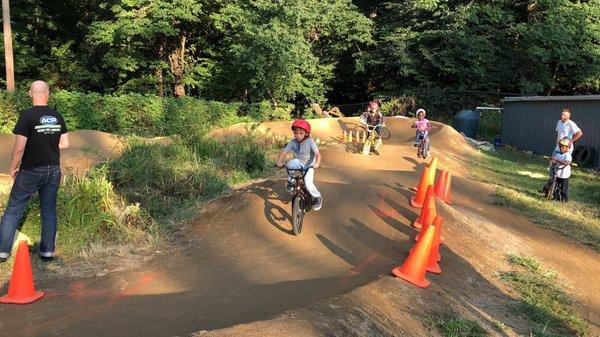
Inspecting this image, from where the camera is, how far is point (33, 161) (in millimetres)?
5918

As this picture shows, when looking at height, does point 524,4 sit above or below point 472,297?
above

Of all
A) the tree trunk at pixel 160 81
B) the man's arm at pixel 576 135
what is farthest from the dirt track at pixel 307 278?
the tree trunk at pixel 160 81

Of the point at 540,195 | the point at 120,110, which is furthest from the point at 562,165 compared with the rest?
the point at 120,110

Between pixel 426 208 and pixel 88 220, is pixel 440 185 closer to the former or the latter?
pixel 426 208

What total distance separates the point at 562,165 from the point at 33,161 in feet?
34.9

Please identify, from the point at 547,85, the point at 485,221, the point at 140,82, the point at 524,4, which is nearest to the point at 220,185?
the point at 485,221

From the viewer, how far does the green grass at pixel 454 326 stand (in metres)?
4.83

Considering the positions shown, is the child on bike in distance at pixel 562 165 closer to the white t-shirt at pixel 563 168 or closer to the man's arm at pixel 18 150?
the white t-shirt at pixel 563 168

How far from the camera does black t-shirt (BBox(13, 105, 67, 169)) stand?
5.86 metres

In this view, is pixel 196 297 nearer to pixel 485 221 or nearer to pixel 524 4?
pixel 485 221

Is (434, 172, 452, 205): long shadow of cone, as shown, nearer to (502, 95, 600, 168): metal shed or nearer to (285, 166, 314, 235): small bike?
(285, 166, 314, 235): small bike

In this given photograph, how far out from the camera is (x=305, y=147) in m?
8.25

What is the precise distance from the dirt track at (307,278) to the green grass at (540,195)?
59 centimetres

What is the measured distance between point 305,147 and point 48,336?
4.75 meters
